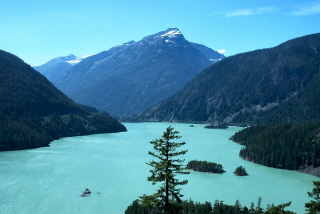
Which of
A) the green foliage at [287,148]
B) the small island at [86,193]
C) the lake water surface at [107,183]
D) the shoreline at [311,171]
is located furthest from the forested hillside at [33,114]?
the shoreline at [311,171]

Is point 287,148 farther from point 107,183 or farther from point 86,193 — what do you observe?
point 86,193

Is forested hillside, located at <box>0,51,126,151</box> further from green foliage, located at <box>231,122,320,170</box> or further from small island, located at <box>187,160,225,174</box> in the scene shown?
green foliage, located at <box>231,122,320,170</box>

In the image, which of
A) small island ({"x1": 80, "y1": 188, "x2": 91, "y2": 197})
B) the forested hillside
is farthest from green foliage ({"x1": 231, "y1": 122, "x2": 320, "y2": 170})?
the forested hillside

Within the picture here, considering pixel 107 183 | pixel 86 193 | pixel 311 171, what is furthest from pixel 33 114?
pixel 311 171

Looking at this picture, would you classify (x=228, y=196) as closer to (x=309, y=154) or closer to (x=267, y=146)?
(x=309, y=154)

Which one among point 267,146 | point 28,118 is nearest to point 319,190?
point 267,146

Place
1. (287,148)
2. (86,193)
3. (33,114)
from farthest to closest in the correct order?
(33,114)
(287,148)
(86,193)

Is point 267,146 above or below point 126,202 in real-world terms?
above
